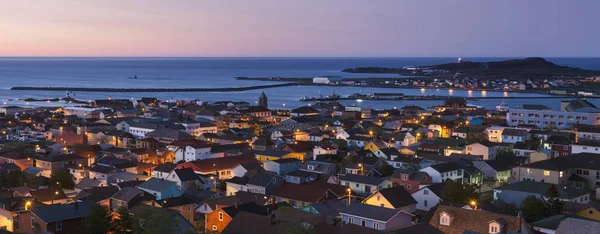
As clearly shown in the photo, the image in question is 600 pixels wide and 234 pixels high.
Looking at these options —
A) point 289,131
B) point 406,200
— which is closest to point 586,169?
point 406,200

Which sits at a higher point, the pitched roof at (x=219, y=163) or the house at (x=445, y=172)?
the house at (x=445, y=172)

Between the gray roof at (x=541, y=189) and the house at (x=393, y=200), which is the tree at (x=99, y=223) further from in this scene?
the gray roof at (x=541, y=189)

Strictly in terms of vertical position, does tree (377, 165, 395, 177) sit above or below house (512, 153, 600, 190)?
A: below

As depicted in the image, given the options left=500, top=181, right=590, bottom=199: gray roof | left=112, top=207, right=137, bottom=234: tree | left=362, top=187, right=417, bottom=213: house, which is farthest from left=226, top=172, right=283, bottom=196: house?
left=112, top=207, right=137, bottom=234: tree

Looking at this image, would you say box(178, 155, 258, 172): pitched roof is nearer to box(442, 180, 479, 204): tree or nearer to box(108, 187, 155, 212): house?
box(108, 187, 155, 212): house

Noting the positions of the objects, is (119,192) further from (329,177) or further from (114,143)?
(114,143)

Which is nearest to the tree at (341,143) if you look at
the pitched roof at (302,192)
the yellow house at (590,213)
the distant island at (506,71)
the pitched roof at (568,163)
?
the pitched roof at (568,163)
